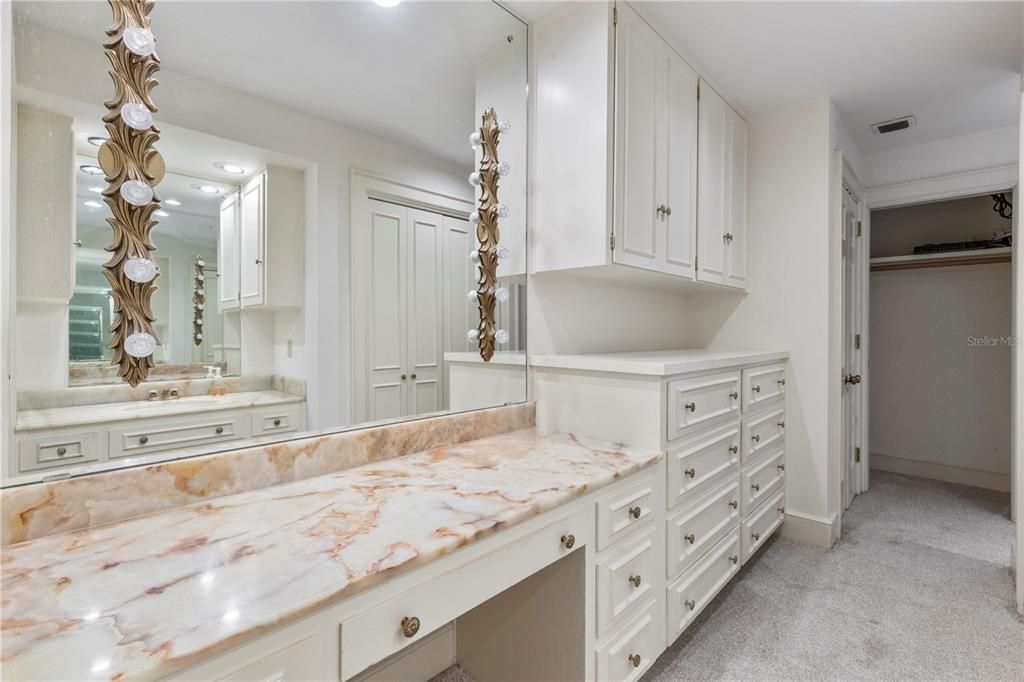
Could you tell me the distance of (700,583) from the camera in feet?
5.81

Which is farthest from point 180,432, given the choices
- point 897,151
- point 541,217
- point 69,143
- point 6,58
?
point 897,151

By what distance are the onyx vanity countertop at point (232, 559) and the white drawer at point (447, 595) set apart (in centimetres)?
8

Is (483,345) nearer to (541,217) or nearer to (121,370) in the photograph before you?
(541,217)

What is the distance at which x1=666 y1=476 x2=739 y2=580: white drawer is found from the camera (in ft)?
5.32

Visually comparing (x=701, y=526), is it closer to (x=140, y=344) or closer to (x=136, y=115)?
(x=140, y=344)

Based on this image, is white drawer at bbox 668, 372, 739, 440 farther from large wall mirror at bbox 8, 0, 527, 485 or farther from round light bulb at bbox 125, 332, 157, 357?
round light bulb at bbox 125, 332, 157, 357

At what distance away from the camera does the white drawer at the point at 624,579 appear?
4.34 feet

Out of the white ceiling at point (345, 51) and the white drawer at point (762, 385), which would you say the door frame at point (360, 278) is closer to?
the white ceiling at point (345, 51)

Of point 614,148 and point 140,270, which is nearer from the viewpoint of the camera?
point 140,270

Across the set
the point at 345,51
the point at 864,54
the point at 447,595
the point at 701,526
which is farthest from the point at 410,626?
the point at 864,54

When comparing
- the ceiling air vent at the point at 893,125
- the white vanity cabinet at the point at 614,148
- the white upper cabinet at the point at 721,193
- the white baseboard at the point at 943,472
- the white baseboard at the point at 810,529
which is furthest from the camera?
the white baseboard at the point at 943,472

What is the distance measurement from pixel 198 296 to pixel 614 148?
1.39 meters

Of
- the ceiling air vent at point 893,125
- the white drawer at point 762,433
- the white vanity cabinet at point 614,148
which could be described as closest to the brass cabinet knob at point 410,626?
the white vanity cabinet at point 614,148

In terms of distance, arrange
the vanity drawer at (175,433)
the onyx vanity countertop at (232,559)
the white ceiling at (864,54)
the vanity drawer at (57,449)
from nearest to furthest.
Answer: the onyx vanity countertop at (232,559), the vanity drawer at (57,449), the vanity drawer at (175,433), the white ceiling at (864,54)
